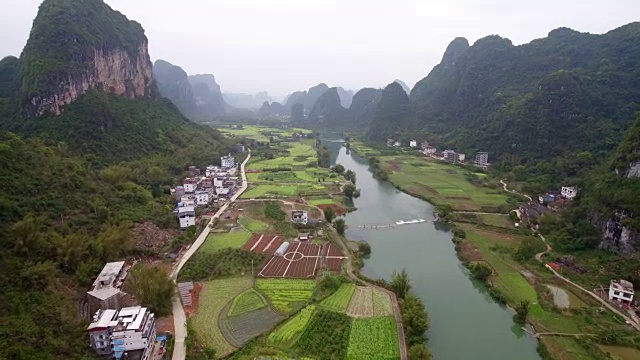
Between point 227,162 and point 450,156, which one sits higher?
A: point 450,156

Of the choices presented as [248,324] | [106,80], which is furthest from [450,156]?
[248,324]

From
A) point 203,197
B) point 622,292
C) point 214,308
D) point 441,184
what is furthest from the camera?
→ point 441,184

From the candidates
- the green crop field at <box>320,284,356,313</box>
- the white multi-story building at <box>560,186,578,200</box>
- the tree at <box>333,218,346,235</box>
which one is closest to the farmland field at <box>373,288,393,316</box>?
the green crop field at <box>320,284,356,313</box>

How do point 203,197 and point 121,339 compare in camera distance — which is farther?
point 203,197

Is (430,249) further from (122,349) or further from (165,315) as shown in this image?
(122,349)

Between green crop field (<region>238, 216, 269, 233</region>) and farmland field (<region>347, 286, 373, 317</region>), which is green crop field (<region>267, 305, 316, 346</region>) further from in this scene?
green crop field (<region>238, 216, 269, 233</region>)

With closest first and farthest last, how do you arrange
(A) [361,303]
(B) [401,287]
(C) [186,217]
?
(A) [361,303]
(B) [401,287]
(C) [186,217]

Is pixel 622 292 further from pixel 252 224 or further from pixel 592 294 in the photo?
pixel 252 224

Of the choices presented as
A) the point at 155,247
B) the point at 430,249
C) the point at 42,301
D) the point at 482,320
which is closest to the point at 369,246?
the point at 430,249
